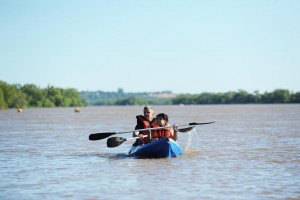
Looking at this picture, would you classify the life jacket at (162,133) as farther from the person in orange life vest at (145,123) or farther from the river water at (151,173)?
the river water at (151,173)

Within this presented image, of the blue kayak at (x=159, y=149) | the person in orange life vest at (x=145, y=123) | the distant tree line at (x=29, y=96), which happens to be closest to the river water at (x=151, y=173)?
the blue kayak at (x=159, y=149)

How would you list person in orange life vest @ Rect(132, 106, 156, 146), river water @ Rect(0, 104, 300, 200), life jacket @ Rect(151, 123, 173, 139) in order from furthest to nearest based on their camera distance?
person in orange life vest @ Rect(132, 106, 156, 146) → life jacket @ Rect(151, 123, 173, 139) → river water @ Rect(0, 104, 300, 200)

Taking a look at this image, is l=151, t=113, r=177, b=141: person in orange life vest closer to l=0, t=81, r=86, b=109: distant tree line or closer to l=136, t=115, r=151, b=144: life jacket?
l=136, t=115, r=151, b=144: life jacket

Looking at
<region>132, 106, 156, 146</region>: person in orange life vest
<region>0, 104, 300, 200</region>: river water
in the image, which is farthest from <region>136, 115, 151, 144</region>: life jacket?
<region>0, 104, 300, 200</region>: river water

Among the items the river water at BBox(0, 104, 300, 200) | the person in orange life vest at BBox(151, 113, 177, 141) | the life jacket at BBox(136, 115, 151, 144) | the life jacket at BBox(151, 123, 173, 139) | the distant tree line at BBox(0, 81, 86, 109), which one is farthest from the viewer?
the distant tree line at BBox(0, 81, 86, 109)

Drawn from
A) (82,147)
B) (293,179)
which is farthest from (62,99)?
(293,179)

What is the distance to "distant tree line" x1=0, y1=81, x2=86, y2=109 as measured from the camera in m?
138

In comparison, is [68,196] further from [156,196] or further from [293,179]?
[293,179]

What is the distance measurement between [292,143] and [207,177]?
1213cm

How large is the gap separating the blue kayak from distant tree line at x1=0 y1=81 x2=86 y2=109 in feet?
375

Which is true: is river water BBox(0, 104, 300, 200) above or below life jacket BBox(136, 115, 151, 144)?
below

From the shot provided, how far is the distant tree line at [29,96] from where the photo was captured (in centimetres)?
13830

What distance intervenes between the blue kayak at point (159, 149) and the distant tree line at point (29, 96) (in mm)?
114381

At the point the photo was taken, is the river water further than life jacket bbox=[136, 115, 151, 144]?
No
